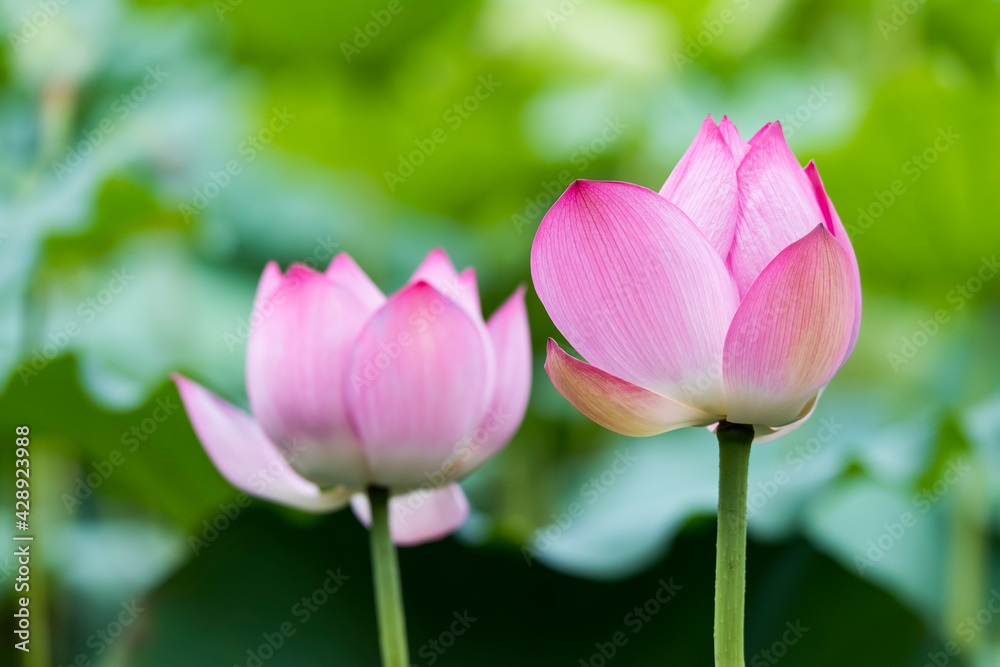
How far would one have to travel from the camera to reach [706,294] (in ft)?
0.90

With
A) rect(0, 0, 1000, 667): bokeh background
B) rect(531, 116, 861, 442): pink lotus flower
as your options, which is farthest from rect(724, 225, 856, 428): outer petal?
rect(0, 0, 1000, 667): bokeh background

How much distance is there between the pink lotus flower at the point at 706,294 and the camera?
27 centimetres

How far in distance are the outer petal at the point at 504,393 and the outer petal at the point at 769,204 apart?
0.14 metres

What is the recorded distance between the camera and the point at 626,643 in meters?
0.57

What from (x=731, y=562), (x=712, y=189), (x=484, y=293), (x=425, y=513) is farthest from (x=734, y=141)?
(x=484, y=293)

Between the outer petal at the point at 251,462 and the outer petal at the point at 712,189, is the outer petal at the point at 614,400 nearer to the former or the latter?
the outer petal at the point at 712,189

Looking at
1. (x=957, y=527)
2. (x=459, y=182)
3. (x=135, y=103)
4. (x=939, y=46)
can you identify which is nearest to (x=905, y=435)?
(x=957, y=527)

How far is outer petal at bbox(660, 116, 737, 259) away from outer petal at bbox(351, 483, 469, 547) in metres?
0.20

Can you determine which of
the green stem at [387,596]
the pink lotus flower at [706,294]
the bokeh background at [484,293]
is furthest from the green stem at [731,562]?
the bokeh background at [484,293]

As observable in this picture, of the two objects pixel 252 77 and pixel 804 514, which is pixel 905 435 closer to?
pixel 804 514

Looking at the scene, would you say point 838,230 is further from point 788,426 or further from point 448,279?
point 448,279

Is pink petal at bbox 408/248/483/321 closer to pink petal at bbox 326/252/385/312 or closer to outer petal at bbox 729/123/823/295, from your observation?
pink petal at bbox 326/252/385/312

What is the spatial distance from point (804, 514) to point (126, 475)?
53 centimetres

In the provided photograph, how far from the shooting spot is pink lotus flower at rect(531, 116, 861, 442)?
27 centimetres
